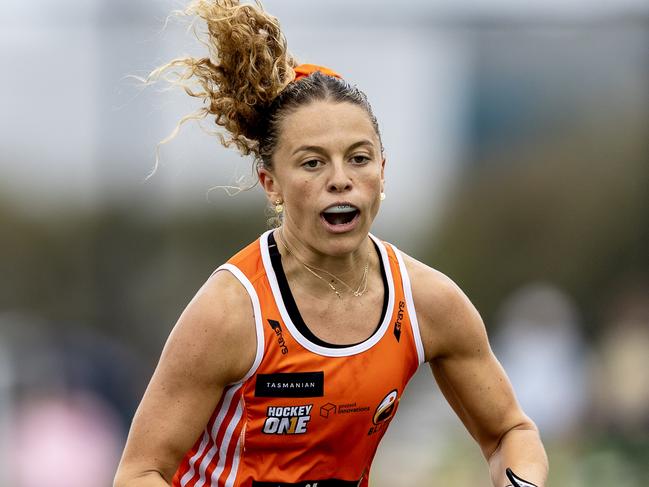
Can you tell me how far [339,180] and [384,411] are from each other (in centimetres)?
74

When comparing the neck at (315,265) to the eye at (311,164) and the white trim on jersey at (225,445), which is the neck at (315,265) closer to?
the eye at (311,164)

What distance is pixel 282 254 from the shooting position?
3.70 metres

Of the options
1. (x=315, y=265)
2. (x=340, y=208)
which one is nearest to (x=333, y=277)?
(x=315, y=265)

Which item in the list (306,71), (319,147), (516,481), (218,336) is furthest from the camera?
(306,71)

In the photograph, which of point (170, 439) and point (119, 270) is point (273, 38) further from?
point (119, 270)

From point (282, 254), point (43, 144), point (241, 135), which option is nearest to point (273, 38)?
point (241, 135)

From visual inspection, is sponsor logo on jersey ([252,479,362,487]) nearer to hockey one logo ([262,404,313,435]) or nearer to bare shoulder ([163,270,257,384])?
hockey one logo ([262,404,313,435])

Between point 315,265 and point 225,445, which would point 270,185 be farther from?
point 225,445

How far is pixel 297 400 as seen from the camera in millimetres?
3525

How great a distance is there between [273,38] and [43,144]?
29.2 feet

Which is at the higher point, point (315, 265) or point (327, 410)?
point (315, 265)

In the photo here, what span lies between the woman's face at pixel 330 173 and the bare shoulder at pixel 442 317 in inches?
10.6

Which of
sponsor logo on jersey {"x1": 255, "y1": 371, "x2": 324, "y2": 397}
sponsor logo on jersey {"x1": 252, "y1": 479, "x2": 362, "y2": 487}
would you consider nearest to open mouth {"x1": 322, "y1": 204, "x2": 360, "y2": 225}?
sponsor logo on jersey {"x1": 255, "y1": 371, "x2": 324, "y2": 397}

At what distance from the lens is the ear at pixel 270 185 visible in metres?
3.69
